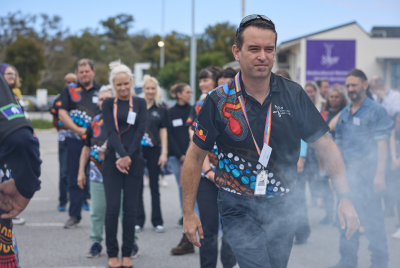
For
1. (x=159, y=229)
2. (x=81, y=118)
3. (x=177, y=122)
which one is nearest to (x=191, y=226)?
(x=159, y=229)

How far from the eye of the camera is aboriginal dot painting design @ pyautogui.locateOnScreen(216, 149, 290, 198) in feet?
8.49

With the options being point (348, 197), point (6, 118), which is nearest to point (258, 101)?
point (348, 197)

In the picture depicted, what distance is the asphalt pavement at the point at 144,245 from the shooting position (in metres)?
4.82

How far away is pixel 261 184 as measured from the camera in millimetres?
2562

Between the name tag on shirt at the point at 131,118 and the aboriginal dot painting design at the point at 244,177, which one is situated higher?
the name tag on shirt at the point at 131,118

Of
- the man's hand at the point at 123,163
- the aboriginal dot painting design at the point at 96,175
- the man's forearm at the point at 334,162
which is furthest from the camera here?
the aboriginal dot painting design at the point at 96,175

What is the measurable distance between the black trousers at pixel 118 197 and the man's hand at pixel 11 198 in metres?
2.31

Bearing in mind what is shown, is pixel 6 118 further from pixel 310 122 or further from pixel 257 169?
pixel 310 122

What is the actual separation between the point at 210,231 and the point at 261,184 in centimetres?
155

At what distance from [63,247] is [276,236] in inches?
142

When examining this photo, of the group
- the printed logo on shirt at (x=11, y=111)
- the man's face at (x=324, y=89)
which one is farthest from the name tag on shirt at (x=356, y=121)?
the man's face at (x=324, y=89)

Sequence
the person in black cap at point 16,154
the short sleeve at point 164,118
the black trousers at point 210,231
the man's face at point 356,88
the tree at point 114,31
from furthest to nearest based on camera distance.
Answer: the tree at point 114,31 → the short sleeve at point 164,118 → the man's face at point 356,88 → the black trousers at point 210,231 → the person in black cap at point 16,154

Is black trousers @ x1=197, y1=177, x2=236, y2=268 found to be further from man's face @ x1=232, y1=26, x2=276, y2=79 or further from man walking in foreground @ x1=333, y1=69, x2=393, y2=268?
man's face @ x1=232, y1=26, x2=276, y2=79

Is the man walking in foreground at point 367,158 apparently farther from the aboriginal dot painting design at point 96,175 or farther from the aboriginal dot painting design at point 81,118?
the aboriginal dot painting design at point 81,118
